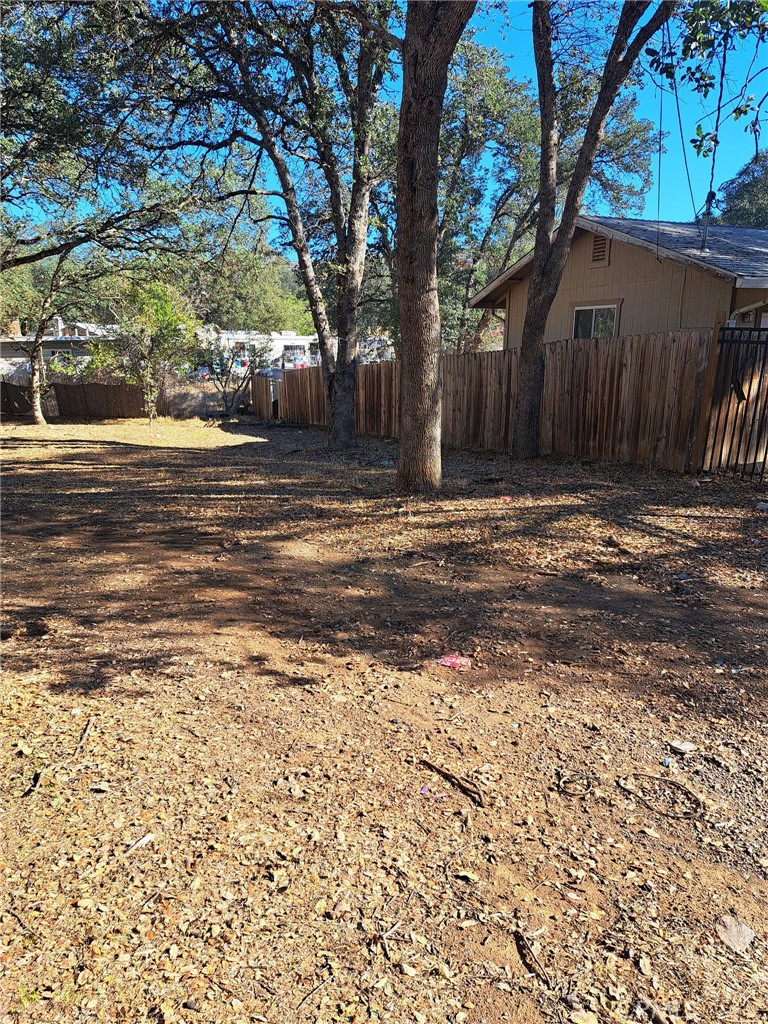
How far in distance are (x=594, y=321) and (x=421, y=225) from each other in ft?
26.5

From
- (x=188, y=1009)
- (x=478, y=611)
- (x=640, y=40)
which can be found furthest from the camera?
(x=640, y=40)

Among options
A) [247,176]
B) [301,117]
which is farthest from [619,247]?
[247,176]

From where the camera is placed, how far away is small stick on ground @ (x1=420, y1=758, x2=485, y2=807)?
2.28 meters

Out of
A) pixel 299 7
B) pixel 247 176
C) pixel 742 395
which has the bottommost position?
pixel 742 395

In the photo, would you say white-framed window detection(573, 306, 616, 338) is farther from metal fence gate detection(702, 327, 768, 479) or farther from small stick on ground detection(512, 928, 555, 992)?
small stick on ground detection(512, 928, 555, 992)

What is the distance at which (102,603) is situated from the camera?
3930 mm

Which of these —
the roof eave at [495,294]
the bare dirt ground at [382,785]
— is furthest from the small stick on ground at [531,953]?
the roof eave at [495,294]

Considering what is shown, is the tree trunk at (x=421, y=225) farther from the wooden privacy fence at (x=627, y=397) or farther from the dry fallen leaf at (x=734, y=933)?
the dry fallen leaf at (x=734, y=933)

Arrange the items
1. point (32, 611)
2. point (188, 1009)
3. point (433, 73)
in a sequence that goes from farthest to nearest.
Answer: point (433, 73) < point (32, 611) < point (188, 1009)

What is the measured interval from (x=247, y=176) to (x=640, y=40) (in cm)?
757

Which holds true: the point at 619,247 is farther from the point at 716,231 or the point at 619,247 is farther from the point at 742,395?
the point at 742,395

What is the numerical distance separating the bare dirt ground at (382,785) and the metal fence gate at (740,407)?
3.53 metres

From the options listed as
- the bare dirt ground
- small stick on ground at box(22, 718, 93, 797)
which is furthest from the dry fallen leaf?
small stick on ground at box(22, 718, 93, 797)

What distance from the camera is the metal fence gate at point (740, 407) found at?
25.2 ft
